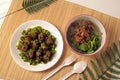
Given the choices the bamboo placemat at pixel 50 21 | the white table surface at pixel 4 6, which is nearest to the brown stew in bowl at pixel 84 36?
the bamboo placemat at pixel 50 21

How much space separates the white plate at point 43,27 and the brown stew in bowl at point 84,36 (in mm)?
43

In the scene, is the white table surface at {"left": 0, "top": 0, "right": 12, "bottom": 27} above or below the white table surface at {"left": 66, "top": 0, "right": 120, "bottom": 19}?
above

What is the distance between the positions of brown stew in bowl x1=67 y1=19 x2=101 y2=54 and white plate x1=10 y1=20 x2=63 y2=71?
0.04 meters

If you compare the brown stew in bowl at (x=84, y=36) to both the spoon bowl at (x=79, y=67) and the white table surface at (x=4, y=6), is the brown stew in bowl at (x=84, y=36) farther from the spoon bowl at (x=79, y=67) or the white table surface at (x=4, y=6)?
the white table surface at (x=4, y=6)

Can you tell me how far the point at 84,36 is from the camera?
3.70 feet

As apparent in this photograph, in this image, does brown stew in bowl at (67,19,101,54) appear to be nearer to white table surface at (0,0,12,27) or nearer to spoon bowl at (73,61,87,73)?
spoon bowl at (73,61,87,73)

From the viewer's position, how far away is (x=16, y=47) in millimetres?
1123

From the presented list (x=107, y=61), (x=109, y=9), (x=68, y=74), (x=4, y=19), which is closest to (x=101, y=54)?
(x=107, y=61)

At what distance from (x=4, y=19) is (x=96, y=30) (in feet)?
1.13

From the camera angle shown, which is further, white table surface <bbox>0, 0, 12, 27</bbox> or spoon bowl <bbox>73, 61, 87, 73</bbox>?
white table surface <bbox>0, 0, 12, 27</bbox>

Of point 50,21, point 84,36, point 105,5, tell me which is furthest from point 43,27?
point 105,5

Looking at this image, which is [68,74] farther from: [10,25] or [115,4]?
[115,4]

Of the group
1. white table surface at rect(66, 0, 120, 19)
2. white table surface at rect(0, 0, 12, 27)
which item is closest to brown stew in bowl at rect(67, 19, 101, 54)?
white table surface at rect(66, 0, 120, 19)

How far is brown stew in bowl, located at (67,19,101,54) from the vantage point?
1118 mm
